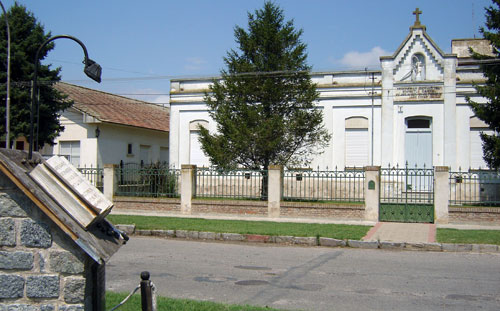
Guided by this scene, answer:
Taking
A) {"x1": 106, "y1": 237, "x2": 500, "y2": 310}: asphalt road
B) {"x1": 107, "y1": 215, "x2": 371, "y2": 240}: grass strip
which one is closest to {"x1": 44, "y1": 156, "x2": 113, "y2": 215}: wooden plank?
{"x1": 106, "y1": 237, "x2": 500, "y2": 310}: asphalt road

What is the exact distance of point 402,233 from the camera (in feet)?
51.6

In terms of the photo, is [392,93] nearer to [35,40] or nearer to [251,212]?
[251,212]

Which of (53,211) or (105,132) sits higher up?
(105,132)

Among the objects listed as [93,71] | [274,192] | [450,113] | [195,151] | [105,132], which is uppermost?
[450,113]

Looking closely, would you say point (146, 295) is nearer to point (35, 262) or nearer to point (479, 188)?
point (35, 262)

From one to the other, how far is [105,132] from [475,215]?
2024cm

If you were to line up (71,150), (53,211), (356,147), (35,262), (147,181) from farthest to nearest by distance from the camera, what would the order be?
(71,150), (356,147), (147,181), (35,262), (53,211)

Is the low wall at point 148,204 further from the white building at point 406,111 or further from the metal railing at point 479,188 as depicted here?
the metal railing at point 479,188

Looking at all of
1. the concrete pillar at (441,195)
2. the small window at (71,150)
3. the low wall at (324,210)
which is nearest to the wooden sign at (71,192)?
the low wall at (324,210)

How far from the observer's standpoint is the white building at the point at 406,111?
80.6ft

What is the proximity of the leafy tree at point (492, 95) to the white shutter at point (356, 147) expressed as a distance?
5.55 meters

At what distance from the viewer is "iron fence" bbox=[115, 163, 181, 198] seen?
830 inches

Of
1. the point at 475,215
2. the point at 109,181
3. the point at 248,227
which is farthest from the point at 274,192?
the point at 109,181

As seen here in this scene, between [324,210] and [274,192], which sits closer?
[324,210]
